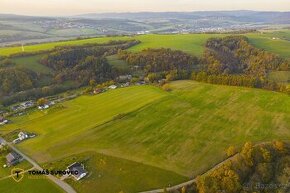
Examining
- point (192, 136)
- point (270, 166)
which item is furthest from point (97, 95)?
point (270, 166)

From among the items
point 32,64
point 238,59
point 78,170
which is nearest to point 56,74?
point 32,64

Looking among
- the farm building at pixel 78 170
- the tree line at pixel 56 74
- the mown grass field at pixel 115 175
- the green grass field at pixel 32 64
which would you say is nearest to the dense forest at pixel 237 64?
the tree line at pixel 56 74

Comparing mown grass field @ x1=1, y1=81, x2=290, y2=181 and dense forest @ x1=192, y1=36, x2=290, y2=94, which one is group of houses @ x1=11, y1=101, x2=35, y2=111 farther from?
dense forest @ x1=192, y1=36, x2=290, y2=94

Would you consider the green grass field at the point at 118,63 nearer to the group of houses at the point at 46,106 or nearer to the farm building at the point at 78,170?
the group of houses at the point at 46,106

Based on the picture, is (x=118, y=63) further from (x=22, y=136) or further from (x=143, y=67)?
(x=22, y=136)

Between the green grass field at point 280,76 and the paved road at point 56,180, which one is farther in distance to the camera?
the green grass field at point 280,76
